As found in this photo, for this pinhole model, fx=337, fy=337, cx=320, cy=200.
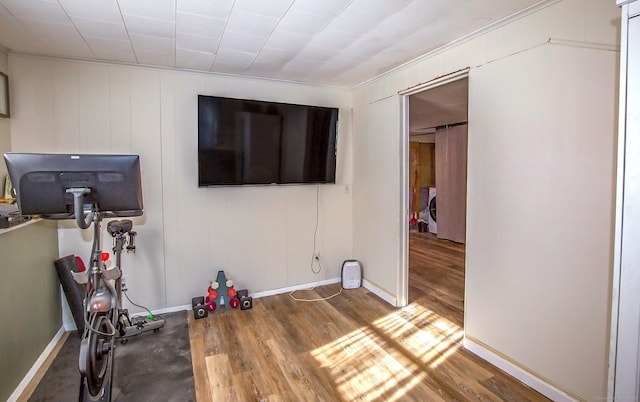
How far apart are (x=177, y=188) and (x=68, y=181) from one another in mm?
1703

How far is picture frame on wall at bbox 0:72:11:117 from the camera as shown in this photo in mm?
2549

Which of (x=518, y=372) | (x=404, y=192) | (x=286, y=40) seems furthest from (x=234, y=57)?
(x=518, y=372)

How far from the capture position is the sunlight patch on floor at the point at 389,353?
7.13 feet

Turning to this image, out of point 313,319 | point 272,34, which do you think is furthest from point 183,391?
point 272,34

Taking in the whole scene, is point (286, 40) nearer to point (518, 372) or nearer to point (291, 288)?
point (291, 288)

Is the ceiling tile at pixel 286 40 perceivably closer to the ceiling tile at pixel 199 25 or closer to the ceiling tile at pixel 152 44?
the ceiling tile at pixel 199 25

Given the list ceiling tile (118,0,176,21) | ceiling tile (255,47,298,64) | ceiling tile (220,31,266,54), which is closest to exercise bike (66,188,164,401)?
ceiling tile (118,0,176,21)

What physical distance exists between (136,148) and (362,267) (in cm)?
269

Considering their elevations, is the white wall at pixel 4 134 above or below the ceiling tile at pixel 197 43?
below

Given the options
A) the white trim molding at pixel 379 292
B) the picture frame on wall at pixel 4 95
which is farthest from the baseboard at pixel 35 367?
the white trim molding at pixel 379 292

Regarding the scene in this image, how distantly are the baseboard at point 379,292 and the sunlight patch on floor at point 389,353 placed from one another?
0.23 metres

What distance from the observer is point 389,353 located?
256cm

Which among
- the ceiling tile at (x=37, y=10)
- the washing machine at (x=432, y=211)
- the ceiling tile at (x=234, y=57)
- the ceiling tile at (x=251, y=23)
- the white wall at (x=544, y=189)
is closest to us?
the white wall at (x=544, y=189)

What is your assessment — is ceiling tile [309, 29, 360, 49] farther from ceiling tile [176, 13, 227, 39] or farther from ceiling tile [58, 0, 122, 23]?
ceiling tile [58, 0, 122, 23]
